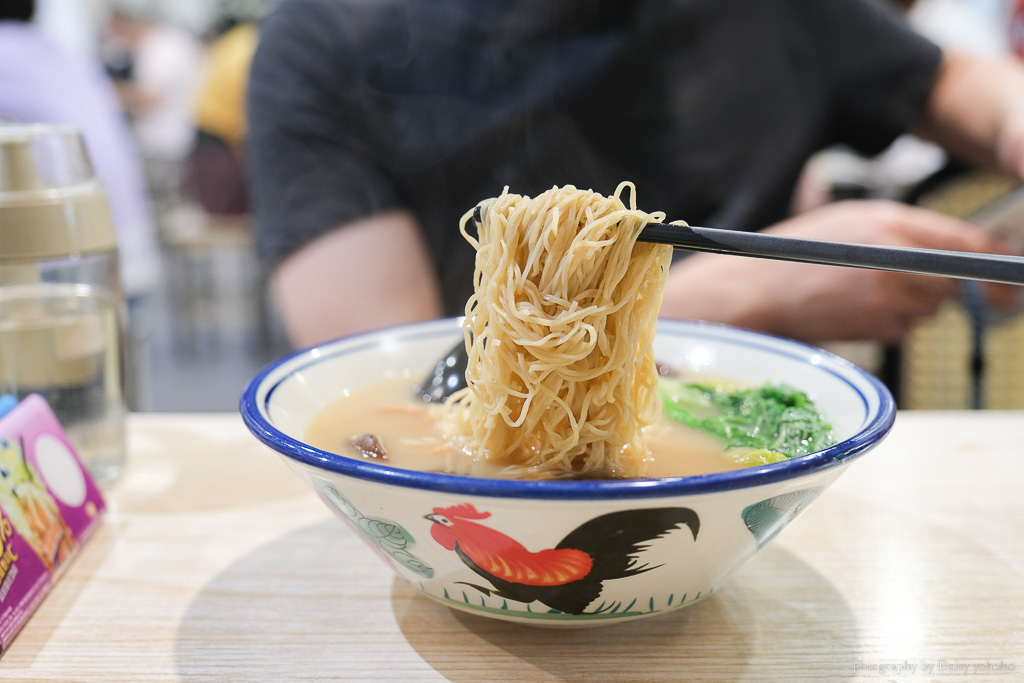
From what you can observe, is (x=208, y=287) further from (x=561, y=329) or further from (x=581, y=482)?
(x=581, y=482)

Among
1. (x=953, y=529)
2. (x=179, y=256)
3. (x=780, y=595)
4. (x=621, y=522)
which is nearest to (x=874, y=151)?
(x=953, y=529)

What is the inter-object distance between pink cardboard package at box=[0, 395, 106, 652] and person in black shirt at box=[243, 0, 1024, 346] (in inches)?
39.1

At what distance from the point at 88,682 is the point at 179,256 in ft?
18.0

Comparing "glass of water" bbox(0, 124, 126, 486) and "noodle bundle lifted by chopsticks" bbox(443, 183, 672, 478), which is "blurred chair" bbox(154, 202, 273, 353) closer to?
"glass of water" bbox(0, 124, 126, 486)

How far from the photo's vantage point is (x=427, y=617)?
77cm

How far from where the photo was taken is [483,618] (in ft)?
2.51

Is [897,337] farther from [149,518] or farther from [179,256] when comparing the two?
[179,256]

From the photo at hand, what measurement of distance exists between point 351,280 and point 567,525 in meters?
1.37

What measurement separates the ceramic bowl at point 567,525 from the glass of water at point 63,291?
395 mm

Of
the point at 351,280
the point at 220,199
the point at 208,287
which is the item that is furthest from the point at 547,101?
the point at 208,287

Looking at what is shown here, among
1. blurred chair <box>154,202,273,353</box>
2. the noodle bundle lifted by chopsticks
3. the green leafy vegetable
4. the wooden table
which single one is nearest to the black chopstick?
the noodle bundle lifted by chopsticks

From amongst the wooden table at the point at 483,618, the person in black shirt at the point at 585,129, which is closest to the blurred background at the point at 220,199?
the person in black shirt at the point at 585,129

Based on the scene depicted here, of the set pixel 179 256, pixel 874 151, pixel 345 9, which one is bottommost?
pixel 179 256

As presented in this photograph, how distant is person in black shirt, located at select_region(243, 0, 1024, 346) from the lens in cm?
186
